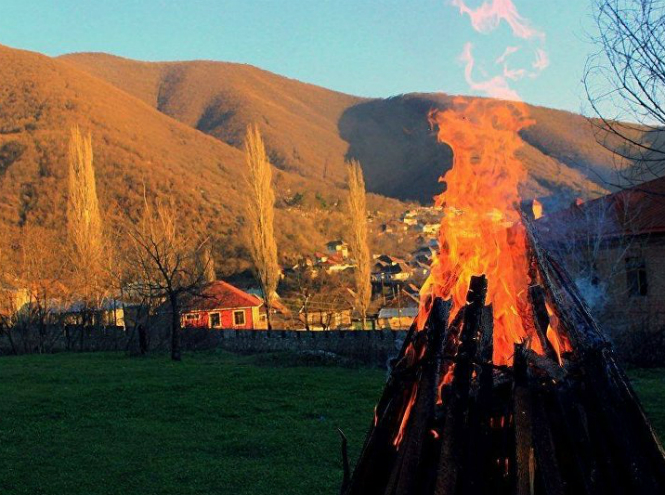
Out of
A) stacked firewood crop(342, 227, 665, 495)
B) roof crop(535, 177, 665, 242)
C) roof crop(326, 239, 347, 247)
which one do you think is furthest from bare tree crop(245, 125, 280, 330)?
stacked firewood crop(342, 227, 665, 495)

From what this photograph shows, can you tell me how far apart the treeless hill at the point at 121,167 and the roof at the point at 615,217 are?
32.5 meters

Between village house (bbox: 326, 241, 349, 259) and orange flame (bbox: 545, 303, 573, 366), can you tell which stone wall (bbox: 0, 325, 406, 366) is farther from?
village house (bbox: 326, 241, 349, 259)

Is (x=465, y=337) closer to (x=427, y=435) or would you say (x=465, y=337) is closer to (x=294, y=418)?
(x=427, y=435)

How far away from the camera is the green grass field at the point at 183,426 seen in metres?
7.65

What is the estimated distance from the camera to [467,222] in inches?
174

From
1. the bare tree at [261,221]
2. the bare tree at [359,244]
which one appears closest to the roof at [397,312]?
the bare tree at [359,244]

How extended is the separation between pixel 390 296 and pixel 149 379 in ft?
107

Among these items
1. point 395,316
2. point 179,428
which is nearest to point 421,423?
point 179,428

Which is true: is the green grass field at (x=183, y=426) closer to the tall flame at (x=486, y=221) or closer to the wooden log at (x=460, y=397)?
the tall flame at (x=486, y=221)

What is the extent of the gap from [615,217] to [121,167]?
50686 millimetres

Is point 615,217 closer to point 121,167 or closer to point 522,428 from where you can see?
point 522,428

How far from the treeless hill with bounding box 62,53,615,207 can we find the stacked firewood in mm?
71285

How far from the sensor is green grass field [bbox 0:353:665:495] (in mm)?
7648

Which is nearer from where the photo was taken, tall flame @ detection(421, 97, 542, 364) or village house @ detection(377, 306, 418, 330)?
tall flame @ detection(421, 97, 542, 364)
